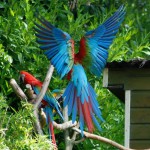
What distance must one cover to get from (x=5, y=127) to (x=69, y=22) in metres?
2.62

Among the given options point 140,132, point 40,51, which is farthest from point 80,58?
point 40,51

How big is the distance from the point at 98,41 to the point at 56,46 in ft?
1.24

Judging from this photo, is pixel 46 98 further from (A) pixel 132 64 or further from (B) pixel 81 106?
(A) pixel 132 64

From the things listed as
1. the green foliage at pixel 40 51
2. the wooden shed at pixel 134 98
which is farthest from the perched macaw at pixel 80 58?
the green foliage at pixel 40 51

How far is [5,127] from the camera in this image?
5.95m

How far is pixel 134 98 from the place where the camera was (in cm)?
625

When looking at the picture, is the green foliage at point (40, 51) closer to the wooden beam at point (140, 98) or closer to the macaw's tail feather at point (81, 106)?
the macaw's tail feather at point (81, 106)

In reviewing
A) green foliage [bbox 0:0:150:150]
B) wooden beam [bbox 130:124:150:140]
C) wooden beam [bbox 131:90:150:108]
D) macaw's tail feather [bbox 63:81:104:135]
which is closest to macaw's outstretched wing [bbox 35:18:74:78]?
macaw's tail feather [bbox 63:81:104:135]

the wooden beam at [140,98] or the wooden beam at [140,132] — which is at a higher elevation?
→ the wooden beam at [140,98]

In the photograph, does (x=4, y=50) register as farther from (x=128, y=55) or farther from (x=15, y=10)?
(x=128, y=55)

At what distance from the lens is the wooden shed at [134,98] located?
6.21 metres

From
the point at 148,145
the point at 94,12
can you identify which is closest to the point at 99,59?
the point at 148,145

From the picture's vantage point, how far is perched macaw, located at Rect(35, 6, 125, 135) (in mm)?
6051

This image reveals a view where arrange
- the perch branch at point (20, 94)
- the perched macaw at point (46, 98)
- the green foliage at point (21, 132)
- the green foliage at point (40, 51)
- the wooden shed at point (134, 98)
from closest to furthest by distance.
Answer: the green foliage at point (21, 132) → the perch branch at point (20, 94) → the wooden shed at point (134, 98) → the perched macaw at point (46, 98) → the green foliage at point (40, 51)
